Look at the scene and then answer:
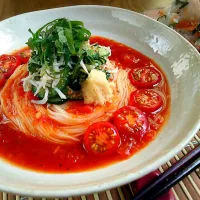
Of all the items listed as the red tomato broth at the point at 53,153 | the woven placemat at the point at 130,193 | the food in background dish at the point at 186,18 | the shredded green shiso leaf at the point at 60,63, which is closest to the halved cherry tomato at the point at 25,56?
the shredded green shiso leaf at the point at 60,63

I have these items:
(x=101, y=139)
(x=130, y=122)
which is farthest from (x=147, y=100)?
(x=101, y=139)

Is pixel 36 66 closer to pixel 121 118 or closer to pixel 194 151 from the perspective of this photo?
pixel 121 118

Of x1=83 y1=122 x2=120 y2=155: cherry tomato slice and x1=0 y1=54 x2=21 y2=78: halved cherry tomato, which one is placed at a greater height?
x1=83 y1=122 x2=120 y2=155: cherry tomato slice

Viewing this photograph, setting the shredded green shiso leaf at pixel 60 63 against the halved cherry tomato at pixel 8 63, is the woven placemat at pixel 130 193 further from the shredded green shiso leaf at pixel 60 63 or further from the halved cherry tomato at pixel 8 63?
the halved cherry tomato at pixel 8 63

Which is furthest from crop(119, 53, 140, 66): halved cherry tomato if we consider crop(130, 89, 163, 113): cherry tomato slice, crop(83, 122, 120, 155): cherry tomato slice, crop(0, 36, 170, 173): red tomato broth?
crop(83, 122, 120, 155): cherry tomato slice

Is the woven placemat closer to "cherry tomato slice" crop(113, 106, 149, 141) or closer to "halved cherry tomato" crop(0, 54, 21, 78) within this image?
"cherry tomato slice" crop(113, 106, 149, 141)

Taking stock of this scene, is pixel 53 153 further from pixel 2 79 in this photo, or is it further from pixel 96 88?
pixel 2 79
